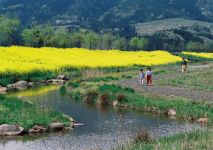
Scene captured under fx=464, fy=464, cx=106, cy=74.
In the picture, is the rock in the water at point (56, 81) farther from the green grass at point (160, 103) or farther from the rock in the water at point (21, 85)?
the green grass at point (160, 103)

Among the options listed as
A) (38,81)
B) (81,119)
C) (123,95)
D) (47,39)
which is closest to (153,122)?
(81,119)

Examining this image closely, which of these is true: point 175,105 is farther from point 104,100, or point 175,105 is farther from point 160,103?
point 104,100

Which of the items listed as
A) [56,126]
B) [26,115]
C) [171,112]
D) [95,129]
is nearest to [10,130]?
[26,115]

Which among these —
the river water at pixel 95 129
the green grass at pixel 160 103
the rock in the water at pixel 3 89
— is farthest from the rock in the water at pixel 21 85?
the river water at pixel 95 129

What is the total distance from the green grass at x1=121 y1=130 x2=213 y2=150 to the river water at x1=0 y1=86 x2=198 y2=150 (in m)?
1.22

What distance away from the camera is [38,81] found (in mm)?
61312

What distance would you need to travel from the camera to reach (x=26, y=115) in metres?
30.9

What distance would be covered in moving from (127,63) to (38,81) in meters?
30.5

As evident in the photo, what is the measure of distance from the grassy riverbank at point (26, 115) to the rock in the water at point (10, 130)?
1.65 ft

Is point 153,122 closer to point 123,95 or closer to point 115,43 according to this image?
point 123,95

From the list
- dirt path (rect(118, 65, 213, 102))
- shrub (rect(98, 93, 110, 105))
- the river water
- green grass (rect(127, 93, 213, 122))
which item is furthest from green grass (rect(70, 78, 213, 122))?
dirt path (rect(118, 65, 213, 102))

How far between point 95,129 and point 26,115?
15.6ft

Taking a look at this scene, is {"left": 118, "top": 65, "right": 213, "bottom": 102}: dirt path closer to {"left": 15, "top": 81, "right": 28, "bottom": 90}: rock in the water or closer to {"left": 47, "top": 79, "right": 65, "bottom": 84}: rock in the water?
{"left": 15, "top": 81, "right": 28, "bottom": 90}: rock in the water

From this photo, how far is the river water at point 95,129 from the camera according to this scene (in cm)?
2548
